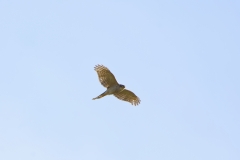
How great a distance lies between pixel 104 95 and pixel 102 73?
1.64 m

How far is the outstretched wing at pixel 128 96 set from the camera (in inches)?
2009

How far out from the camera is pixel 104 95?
5028cm

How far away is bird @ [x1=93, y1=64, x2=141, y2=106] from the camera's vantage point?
49.3 m

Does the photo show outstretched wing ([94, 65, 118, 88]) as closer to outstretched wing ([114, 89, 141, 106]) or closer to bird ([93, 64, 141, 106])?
bird ([93, 64, 141, 106])

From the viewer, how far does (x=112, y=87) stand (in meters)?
50.0

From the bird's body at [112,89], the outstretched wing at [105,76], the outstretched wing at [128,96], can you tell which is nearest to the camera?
the outstretched wing at [105,76]

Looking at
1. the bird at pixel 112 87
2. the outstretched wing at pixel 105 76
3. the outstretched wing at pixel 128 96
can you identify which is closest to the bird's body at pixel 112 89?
the bird at pixel 112 87

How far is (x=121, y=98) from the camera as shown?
2028 inches

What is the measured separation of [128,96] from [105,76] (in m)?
2.70

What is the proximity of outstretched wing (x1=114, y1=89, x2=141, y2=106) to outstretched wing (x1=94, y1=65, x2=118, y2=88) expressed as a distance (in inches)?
52.5

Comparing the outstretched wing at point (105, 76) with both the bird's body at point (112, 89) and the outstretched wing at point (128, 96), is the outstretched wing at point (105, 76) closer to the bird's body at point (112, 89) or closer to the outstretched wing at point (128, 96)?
the bird's body at point (112, 89)

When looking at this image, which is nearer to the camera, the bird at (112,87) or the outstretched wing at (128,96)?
the bird at (112,87)

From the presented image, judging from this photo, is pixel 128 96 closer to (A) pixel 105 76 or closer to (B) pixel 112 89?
(B) pixel 112 89

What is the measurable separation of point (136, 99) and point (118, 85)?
7.35 ft
